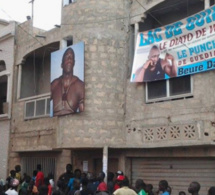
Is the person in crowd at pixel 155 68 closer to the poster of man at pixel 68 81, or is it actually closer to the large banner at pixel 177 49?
the large banner at pixel 177 49

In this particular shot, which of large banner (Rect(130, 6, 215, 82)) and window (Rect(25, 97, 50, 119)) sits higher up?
large banner (Rect(130, 6, 215, 82))

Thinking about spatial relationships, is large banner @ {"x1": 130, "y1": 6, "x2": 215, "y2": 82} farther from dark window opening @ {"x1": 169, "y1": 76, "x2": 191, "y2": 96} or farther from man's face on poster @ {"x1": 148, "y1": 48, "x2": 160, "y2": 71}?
dark window opening @ {"x1": 169, "y1": 76, "x2": 191, "y2": 96}

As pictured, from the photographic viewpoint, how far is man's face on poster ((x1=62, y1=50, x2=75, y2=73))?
1343 cm

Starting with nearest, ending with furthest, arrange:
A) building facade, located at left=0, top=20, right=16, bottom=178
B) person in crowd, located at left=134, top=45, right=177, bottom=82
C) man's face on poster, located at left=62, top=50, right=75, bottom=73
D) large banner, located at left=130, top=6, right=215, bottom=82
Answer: large banner, located at left=130, top=6, right=215, bottom=82 < person in crowd, located at left=134, top=45, right=177, bottom=82 < man's face on poster, located at left=62, top=50, right=75, bottom=73 < building facade, located at left=0, top=20, right=16, bottom=178

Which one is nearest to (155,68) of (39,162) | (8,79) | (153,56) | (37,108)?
(153,56)

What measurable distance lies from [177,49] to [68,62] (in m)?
3.77

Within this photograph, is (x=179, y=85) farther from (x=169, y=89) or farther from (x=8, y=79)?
(x=8, y=79)

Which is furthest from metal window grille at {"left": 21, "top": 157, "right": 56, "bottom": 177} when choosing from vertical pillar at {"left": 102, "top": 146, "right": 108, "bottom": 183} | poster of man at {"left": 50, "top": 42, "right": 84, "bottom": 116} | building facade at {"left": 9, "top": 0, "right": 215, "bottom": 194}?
vertical pillar at {"left": 102, "top": 146, "right": 108, "bottom": 183}

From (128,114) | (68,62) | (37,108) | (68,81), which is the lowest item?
(128,114)

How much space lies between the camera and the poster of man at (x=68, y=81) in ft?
42.9

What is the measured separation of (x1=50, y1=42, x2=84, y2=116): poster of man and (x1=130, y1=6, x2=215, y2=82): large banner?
5.72ft

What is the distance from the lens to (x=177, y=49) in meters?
11.7

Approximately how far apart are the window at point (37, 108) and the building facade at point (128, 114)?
9cm

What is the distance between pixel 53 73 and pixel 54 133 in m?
2.24
